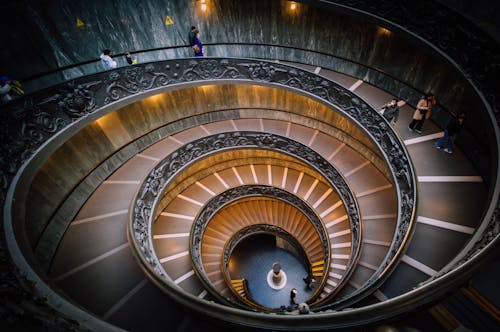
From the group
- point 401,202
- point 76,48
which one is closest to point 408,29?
point 401,202

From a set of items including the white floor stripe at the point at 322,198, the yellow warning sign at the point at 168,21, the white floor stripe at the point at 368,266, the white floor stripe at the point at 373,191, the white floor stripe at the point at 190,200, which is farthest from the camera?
the white floor stripe at the point at 190,200

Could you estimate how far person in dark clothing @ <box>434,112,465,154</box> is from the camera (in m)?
6.18

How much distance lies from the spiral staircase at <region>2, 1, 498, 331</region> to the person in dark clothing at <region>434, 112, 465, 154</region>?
212 mm

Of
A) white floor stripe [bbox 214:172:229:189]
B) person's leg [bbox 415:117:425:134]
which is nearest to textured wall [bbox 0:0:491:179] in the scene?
person's leg [bbox 415:117:425:134]

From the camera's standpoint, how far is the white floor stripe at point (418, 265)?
4.86 meters

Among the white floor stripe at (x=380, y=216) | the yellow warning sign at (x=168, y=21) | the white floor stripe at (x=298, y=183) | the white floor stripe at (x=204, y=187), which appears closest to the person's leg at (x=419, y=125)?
the white floor stripe at (x=380, y=216)

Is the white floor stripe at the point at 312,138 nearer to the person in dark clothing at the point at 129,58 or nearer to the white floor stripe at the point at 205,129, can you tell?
the white floor stripe at the point at 205,129

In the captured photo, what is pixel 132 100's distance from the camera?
8047 mm

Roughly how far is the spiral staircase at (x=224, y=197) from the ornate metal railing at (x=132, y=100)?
4cm

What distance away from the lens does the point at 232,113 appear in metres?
11.9

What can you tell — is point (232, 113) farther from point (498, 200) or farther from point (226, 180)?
point (498, 200)

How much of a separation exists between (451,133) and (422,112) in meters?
1.04

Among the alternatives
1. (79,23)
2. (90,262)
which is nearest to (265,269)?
(90,262)

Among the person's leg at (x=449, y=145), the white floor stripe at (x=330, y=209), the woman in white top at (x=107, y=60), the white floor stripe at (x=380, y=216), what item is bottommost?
the white floor stripe at (x=380, y=216)
